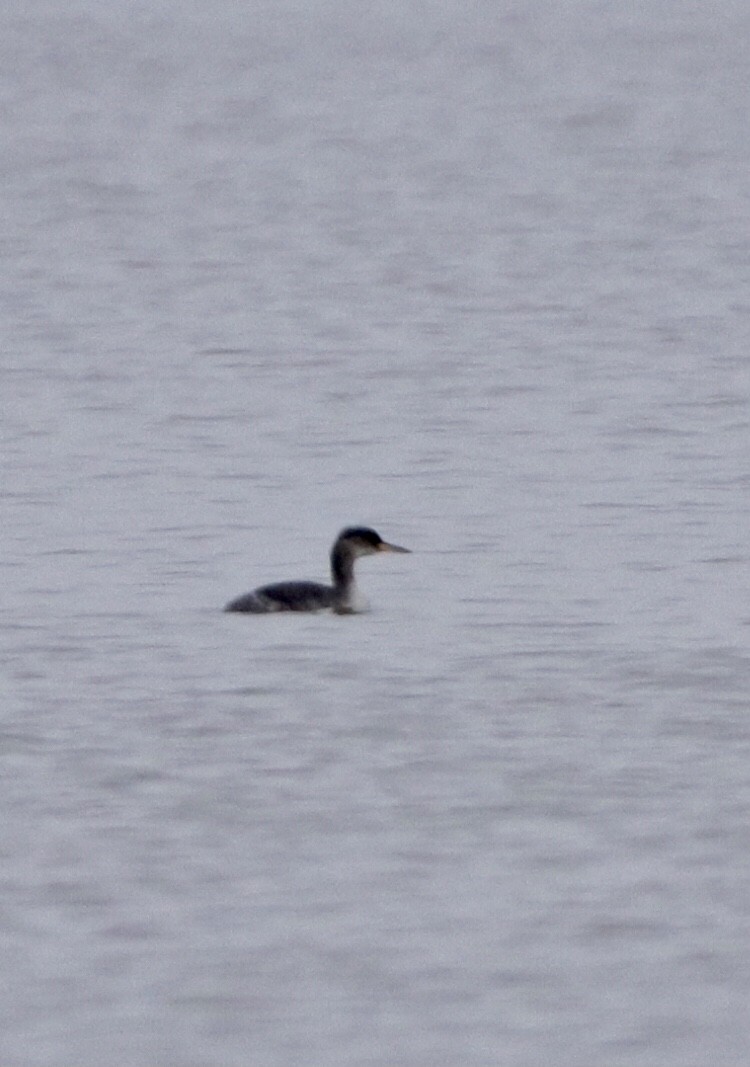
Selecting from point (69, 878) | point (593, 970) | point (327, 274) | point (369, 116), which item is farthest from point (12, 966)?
point (369, 116)

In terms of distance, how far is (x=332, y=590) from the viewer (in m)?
12.9

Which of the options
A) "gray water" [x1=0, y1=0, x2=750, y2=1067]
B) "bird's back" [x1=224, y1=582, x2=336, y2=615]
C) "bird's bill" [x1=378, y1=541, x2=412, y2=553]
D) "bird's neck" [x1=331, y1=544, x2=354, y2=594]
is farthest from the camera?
"bird's bill" [x1=378, y1=541, x2=412, y2=553]

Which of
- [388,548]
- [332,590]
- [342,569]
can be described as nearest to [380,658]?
[332,590]

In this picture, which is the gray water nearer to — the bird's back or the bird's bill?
the bird's back

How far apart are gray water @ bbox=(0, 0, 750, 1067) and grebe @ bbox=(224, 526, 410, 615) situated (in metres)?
0.07

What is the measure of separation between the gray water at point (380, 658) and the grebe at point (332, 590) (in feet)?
0.23

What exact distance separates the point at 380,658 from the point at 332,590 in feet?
2.78

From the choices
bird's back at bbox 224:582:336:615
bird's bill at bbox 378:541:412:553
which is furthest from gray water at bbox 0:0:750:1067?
bird's bill at bbox 378:541:412:553

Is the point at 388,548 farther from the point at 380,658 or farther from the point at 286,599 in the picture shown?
the point at 380,658

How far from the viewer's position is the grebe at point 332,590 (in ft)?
41.8

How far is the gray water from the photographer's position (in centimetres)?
840

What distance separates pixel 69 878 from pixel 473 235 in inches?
958

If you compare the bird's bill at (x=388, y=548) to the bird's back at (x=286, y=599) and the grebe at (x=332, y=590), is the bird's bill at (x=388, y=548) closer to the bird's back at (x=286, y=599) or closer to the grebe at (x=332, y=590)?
the grebe at (x=332, y=590)

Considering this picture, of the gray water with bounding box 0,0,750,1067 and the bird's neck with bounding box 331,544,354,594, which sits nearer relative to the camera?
the gray water with bounding box 0,0,750,1067
